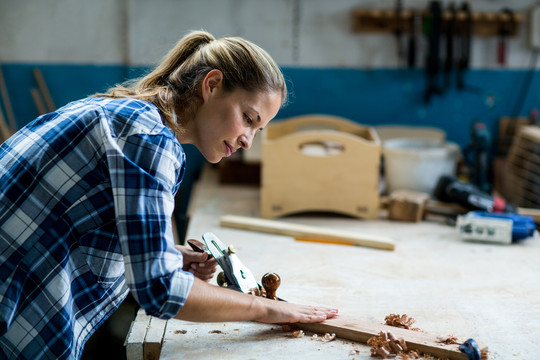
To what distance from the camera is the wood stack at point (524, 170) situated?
2.90 m

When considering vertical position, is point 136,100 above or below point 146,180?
above

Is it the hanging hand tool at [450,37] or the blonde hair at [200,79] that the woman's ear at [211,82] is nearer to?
the blonde hair at [200,79]

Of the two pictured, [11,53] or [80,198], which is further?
[11,53]

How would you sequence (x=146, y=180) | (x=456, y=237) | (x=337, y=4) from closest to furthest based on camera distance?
A: 1. (x=146, y=180)
2. (x=456, y=237)
3. (x=337, y=4)

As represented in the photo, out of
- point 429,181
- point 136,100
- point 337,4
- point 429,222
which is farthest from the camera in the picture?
point 337,4

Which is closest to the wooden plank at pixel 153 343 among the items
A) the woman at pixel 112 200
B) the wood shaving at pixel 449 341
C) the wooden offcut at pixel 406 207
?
the woman at pixel 112 200

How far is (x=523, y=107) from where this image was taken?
11.3ft

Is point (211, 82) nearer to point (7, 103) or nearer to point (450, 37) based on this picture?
point (450, 37)

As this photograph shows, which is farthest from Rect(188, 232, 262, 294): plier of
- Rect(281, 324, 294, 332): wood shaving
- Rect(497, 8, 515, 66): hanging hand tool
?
Rect(497, 8, 515, 66): hanging hand tool

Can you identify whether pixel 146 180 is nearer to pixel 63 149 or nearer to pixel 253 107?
pixel 63 149

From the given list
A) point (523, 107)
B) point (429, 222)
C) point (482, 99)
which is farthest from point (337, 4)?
point (429, 222)

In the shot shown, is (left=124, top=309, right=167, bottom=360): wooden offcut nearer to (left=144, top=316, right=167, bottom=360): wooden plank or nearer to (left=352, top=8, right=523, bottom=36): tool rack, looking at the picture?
(left=144, top=316, right=167, bottom=360): wooden plank

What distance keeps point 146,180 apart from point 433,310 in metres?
0.87

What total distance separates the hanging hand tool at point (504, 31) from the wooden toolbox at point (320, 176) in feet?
4.41
